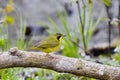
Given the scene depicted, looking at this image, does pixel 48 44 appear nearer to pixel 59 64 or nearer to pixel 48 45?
pixel 48 45

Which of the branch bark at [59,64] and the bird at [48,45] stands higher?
the bird at [48,45]

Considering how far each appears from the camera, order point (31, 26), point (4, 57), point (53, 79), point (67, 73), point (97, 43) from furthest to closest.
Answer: point (31, 26) < point (97, 43) < point (53, 79) < point (67, 73) < point (4, 57)

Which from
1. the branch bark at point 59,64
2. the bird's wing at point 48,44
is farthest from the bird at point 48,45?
the branch bark at point 59,64

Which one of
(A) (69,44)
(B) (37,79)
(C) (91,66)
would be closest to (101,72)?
(C) (91,66)

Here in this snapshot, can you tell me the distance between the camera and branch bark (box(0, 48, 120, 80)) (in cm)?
321

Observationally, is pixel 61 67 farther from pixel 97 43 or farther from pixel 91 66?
pixel 97 43

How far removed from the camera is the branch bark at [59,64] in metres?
3.21

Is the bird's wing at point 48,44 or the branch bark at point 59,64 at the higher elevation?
the bird's wing at point 48,44

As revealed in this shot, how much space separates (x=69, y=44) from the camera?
4930mm

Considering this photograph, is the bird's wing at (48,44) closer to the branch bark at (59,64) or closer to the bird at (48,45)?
the bird at (48,45)

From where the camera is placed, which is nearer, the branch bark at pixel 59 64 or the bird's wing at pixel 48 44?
the branch bark at pixel 59 64

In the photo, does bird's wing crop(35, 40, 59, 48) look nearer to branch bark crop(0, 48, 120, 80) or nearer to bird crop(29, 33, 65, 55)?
bird crop(29, 33, 65, 55)

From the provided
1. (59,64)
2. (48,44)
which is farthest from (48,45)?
(59,64)

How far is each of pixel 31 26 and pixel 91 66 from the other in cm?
492
